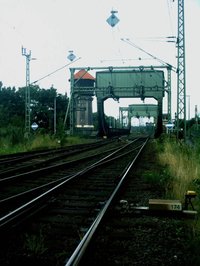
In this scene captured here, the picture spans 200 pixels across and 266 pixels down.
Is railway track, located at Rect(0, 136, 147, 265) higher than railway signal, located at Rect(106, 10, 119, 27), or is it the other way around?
railway signal, located at Rect(106, 10, 119, 27)

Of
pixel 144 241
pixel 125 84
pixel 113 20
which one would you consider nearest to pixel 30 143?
pixel 113 20

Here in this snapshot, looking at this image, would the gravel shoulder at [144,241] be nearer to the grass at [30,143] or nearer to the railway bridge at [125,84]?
the grass at [30,143]

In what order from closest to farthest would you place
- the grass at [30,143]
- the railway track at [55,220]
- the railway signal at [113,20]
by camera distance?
the railway track at [55,220]
the railway signal at [113,20]
the grass at [30,143]

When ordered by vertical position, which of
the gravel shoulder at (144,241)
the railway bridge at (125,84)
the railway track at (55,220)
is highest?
the railway bridge at (125,84)

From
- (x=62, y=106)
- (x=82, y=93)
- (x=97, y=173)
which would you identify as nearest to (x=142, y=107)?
(x=62, y=106)

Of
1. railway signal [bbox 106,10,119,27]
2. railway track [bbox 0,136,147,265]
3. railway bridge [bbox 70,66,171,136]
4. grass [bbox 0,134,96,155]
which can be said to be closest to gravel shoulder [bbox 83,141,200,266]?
railway track [bbox 0,136,147,265]

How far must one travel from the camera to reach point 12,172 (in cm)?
1337

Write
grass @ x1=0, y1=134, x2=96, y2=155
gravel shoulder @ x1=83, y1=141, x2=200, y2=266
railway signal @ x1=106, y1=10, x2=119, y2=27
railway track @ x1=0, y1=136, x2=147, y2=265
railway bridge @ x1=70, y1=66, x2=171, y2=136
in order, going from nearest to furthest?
gravel shoulder @ x1=83, y1=141, x2=200, y2=266 → railway track @ x1=0, y1=136, x2=147, y2=265 → railway signal @ x1=106, y1=10, x2=119, y2=27 → grass @ x1=0, y1=134, x2=96, y2=155 → railway bridge @ x1=70, y1=66, x2=171, y2=136

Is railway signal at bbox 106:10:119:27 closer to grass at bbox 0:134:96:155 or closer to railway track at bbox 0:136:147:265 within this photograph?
grass at bbox 0:134:96:155

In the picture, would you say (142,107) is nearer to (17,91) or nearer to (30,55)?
(17,91)

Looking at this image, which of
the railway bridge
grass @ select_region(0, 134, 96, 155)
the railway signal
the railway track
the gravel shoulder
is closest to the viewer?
the gravel shoulder

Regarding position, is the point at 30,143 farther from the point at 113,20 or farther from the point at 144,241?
the point at 144,241

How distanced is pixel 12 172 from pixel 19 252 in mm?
8650

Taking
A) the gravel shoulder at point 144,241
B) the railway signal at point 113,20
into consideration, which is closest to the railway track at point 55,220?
the gravel shoulder at point 144,241
